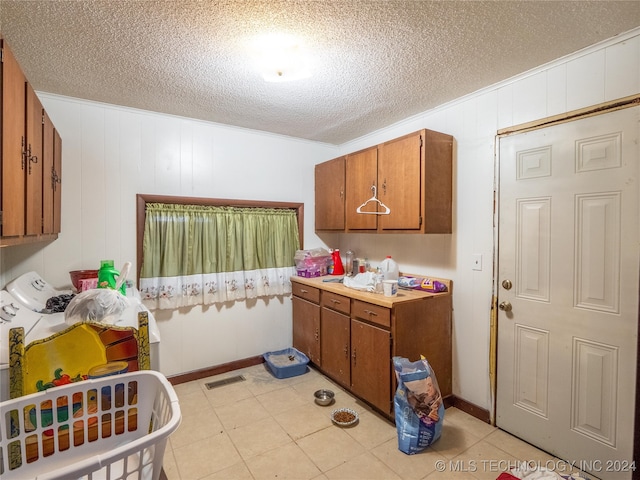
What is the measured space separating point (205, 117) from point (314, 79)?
48.7 inches

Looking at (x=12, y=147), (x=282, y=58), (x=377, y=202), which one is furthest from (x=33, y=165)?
(x=377, y=202)

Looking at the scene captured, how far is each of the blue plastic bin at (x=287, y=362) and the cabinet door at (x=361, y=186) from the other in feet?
4.56

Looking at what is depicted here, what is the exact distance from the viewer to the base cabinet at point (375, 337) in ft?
7.45

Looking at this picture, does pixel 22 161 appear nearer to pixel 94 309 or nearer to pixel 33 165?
pixel 33 165

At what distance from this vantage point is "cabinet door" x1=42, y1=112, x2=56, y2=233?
1.83 metres

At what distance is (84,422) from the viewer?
3.96 feet

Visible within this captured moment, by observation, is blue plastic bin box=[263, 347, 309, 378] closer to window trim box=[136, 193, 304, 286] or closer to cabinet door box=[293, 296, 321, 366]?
cabinet door box=[293, 296, 321, 366]

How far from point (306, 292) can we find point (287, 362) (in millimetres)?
715

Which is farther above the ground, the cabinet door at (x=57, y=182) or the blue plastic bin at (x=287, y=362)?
the cabinet door at (x=57, y=182)

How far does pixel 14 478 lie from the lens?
108cm

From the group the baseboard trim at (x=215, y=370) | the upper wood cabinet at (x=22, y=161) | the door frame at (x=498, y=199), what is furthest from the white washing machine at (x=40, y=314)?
the door frame at (x=498, y=199)

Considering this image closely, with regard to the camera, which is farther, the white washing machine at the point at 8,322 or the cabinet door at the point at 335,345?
the cabinet door at the point at 335,345

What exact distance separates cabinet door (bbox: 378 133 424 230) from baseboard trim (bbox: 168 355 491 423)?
4.57 feet

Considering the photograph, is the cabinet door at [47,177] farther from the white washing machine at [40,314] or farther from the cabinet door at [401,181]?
the cabinet door at [401,181]
